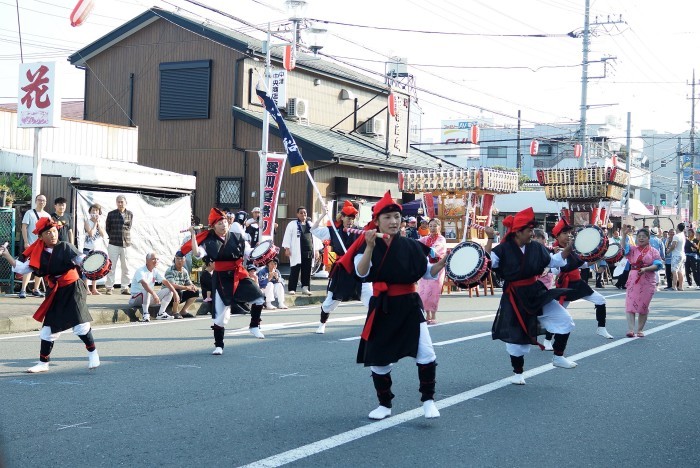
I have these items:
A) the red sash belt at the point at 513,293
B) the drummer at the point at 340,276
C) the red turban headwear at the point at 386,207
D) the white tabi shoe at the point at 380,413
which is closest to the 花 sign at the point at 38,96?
the drummer at the point at 340,276

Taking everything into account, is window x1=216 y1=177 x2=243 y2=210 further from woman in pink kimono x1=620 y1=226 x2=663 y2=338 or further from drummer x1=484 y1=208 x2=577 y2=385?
drummer x1=484 y1=208 x2=577 y2=385

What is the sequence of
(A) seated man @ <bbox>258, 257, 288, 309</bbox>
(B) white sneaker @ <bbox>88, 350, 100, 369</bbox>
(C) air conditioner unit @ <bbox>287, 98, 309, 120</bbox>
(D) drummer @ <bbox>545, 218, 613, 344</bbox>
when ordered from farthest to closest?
(C) air conditioner unit @ <bbox>287, 98, 309, 120</bbox> < (A) seated man @ <bbox>258, 257, 288, 309</bbox> < (D) drummer @ <bbox>545, 218, 613, 344</bbox> < (B) white sneaker @ <bbox>88, 350, 100, 369</bbox>

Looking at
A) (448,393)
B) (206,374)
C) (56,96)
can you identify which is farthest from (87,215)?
(448,393)

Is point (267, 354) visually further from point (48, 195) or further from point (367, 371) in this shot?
point (48, 195)

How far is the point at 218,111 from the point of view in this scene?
26500 millimetres

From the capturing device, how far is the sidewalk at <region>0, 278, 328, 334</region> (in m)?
11.9

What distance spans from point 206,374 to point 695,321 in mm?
9986

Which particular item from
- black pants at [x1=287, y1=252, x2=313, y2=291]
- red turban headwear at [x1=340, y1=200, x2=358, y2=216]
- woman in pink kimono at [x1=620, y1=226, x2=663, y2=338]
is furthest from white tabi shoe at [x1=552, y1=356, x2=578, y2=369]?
black pants at [x1=287, y1=252, x2=313, y2=291]

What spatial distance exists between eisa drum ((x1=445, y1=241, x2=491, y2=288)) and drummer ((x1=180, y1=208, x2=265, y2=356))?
9.29 ft

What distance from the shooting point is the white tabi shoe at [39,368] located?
27.2 feet

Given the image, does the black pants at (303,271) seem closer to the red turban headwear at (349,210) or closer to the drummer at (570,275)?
the red turban headwear at (349,210)

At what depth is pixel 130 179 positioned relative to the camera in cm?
1775

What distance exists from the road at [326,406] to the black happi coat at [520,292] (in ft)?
1.80

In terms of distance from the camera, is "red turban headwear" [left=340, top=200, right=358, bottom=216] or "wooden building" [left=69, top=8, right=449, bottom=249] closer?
"red turban headwear" [left=340, top=200, right=358, bottom=216]
